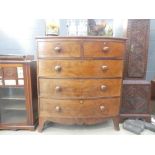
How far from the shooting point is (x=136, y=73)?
84.1 inches

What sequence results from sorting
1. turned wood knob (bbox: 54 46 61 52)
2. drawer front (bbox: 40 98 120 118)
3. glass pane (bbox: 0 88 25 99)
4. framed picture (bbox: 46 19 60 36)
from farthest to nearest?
framed picture (bbox: 46 19 60 36)
glass pane (bbox: 0 88 25 99)
drawer front (bbox: 40 98 120 118)
turned wood knob (bbox: 54 46 61 52)

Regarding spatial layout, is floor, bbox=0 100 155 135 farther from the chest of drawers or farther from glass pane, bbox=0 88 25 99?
glass pane, bbox=0 88 25 99

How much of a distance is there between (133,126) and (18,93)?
1320mm

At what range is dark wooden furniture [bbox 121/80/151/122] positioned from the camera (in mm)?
2049

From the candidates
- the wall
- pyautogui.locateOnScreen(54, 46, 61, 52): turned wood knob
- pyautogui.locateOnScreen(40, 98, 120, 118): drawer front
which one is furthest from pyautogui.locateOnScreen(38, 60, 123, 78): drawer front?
the wall

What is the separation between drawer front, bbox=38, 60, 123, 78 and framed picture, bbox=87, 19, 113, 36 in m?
0.61

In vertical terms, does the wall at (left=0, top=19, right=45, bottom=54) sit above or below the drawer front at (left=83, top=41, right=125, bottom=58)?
above

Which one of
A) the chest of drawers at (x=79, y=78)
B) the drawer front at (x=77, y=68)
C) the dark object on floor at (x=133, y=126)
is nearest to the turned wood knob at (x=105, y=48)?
the chest of drawers at (x=79, y=78)

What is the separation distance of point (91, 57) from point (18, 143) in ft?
3.59

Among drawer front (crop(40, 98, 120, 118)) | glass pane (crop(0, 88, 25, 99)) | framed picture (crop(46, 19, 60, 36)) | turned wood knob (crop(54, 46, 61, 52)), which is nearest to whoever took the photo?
turned wood knob (crop(54, 46, 61, 52))

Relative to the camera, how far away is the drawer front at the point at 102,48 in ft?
5.68

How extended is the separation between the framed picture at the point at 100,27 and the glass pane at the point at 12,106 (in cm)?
113

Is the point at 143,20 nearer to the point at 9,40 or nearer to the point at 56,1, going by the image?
the point at 56,1

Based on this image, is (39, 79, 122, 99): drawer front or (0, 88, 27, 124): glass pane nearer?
(39, 79, 122, 99): drawer front
